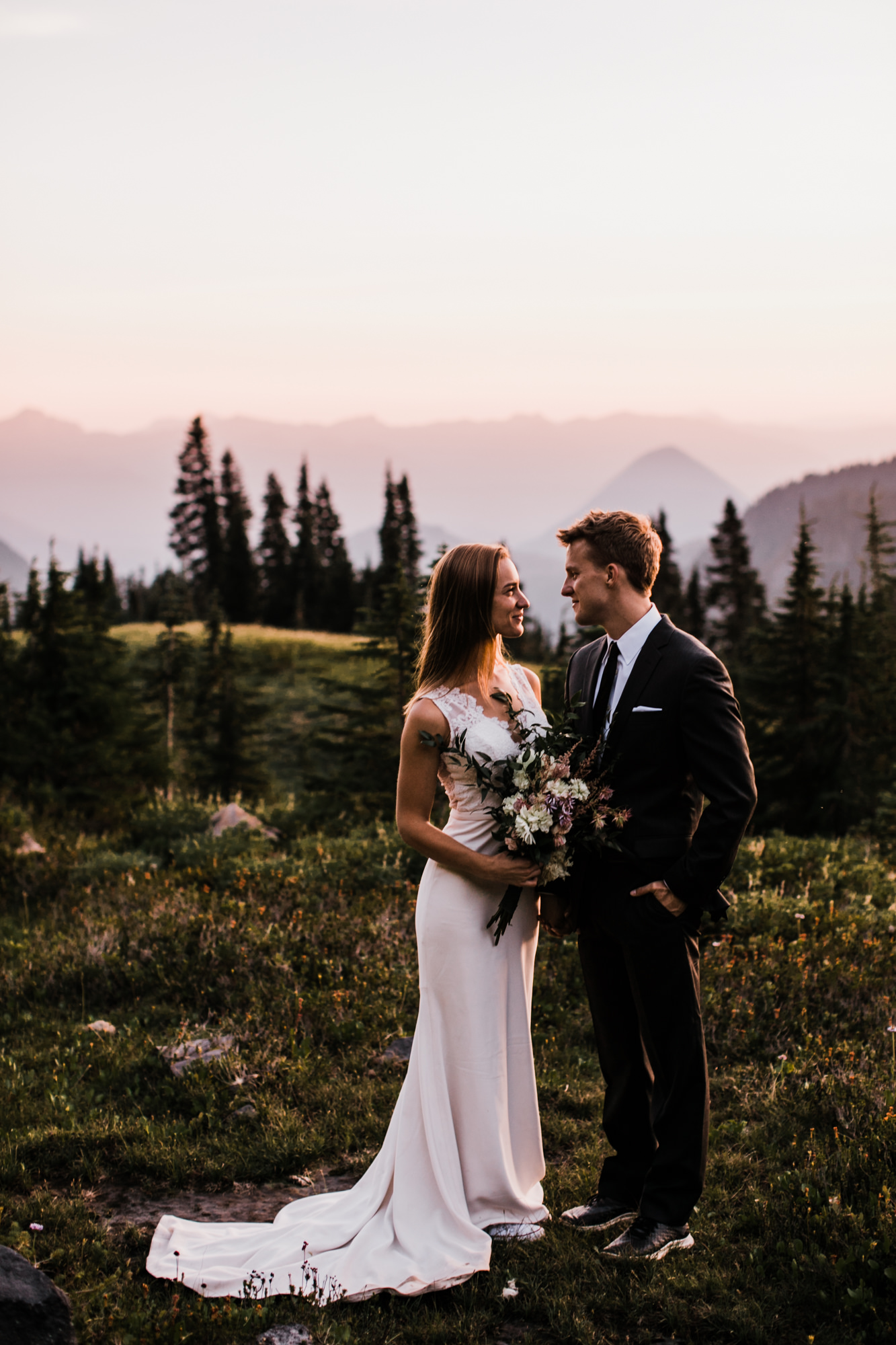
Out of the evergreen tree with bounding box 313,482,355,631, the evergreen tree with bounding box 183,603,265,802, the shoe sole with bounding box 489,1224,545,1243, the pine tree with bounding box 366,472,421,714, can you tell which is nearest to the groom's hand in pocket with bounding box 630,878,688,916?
the shoe sole with bounding box 489,1224,545,1243

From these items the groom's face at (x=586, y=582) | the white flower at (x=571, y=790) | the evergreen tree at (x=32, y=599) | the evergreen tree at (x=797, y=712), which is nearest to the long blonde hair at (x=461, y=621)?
the groom's face at (x=586, y=582)

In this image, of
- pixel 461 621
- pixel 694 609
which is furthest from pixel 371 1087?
pixel 694 609

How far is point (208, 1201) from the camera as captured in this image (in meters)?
5.18

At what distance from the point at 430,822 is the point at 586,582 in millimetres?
1330

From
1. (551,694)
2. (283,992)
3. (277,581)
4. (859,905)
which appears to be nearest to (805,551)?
(551,694)

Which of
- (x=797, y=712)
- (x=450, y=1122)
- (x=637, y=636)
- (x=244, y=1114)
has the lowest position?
(x=797, y=712)

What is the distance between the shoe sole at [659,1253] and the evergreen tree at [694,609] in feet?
196

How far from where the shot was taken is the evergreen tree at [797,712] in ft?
96.9

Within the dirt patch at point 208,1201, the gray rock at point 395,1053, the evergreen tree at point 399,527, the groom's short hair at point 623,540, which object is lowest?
the dirt patch at point 208,1201

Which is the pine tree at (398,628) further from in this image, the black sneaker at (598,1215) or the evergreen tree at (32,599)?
the black sneaker at (598,1215)

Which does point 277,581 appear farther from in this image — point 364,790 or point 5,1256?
point 5,1256

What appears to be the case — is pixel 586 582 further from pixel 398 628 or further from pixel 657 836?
pixel 398 628

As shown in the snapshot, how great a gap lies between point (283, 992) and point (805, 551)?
30256 millimetres

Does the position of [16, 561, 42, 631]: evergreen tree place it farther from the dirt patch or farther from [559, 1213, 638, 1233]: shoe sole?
[559, 1213, 638, 1233]: shoe sole
